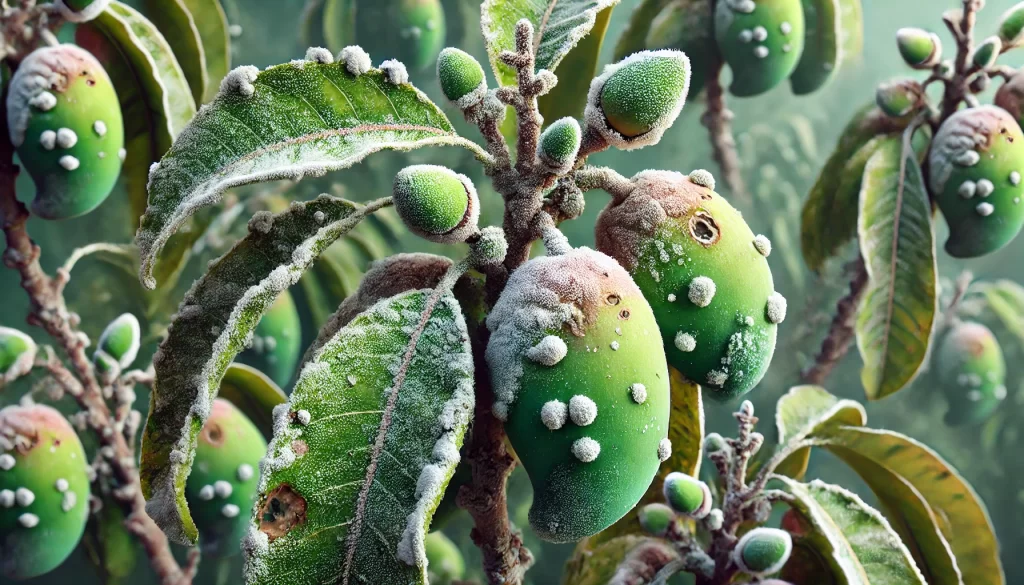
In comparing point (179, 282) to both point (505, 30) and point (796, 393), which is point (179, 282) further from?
point (796, 393)

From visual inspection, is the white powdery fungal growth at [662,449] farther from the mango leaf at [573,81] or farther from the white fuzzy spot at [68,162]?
the white fuzzy spot at [68,162]

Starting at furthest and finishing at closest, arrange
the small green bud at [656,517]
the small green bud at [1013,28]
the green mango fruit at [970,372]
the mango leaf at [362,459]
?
1. the green mango fruit at [970,372]
2. the small green bud at [1013,28]
3. the small green bud at [656,517]
4. the mango leaf at [362,459]

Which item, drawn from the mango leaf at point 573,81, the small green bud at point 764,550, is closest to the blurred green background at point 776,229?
the mango leaf at point 573,81

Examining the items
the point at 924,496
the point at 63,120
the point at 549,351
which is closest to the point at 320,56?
the point at 549,351

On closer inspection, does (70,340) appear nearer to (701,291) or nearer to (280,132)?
(280,132)

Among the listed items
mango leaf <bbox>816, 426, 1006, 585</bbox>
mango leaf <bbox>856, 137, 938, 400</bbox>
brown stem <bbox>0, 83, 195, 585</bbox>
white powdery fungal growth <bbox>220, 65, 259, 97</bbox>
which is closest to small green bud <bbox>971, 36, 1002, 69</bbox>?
mango leaf <bbox>856, 137, 938, 400</bbox>
